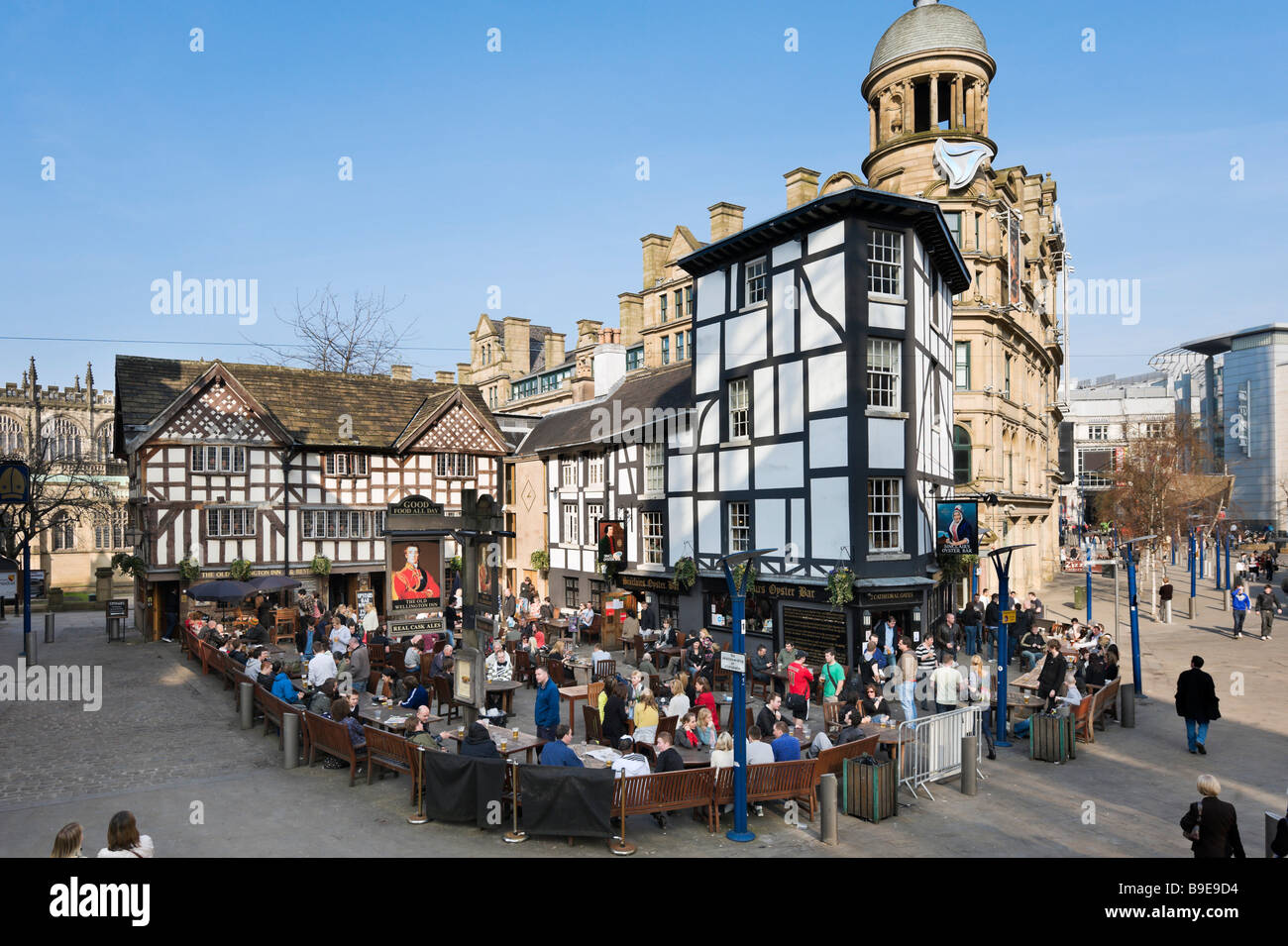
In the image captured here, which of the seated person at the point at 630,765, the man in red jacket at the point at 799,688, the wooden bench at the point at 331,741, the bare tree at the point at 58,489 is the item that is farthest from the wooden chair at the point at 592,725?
the bare tree at the point at 58,489

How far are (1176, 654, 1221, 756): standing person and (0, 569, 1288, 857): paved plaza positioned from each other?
344 millimetres

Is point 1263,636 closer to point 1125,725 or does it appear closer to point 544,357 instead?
point 1125,725

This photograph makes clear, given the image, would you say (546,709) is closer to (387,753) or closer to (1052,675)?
(387,753)

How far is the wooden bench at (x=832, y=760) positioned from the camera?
12125 millimetres

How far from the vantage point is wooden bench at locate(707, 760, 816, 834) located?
1159 centimetres

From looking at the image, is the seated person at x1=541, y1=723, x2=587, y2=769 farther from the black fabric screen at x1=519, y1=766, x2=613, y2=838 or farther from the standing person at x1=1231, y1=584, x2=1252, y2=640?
the standing person at x1=1231, y1=584, x2=1252, y2=640

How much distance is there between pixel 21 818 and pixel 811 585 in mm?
17357

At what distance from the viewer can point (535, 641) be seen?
23188 millimetres

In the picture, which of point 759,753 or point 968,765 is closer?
point 759,753

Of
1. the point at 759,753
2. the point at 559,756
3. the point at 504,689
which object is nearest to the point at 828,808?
the point at 759,753

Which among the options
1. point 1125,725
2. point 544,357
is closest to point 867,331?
point 1125,725

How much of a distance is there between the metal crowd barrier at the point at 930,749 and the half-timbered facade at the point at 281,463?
990 inches

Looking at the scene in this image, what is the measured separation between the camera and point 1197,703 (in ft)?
48.3

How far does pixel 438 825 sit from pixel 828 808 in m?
5.44
